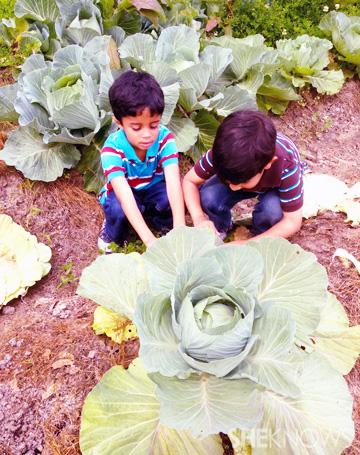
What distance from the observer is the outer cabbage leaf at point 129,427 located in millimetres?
1426

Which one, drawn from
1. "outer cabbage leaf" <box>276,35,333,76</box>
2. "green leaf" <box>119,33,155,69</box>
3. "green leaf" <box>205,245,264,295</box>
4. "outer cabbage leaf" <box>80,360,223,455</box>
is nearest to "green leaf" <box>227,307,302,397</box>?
"green leaf" <box>205,245,264,295</box>

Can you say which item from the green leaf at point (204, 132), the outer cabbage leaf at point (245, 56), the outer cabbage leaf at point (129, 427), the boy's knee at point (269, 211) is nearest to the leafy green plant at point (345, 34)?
the outer cabbage leaf at point (245, 56)

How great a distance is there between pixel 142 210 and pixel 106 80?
84 cm

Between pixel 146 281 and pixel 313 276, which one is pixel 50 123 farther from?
pixel 313 276

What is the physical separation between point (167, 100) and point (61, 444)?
206cm

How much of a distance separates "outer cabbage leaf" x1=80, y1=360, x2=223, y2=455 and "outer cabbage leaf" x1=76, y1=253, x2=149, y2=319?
25 cm

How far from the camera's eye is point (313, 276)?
1519 mm

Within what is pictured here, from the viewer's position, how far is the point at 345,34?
13.5ft

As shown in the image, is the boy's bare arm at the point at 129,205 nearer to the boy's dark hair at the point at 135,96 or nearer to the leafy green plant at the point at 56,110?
the boy's dark hair at the point at 135,96

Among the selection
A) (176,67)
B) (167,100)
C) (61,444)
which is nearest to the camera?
(61,444)

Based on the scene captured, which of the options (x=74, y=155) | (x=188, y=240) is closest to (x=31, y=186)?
(x=74, y=155)

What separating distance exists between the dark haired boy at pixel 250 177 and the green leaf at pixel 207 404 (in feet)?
2.85

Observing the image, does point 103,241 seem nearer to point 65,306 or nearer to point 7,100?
point 65,306

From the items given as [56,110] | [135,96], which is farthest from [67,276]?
[135,96]
